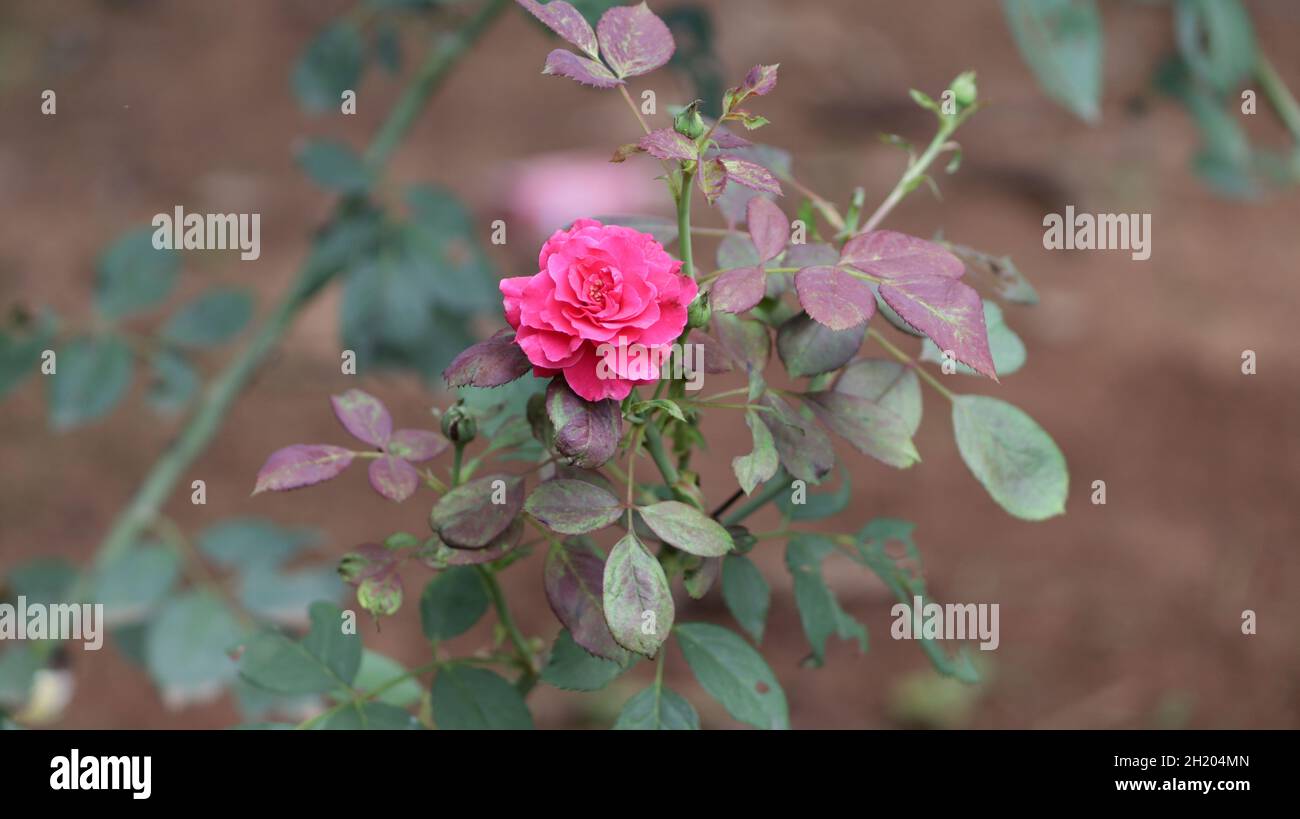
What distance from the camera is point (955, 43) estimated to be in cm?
348

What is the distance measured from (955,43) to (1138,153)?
65cm

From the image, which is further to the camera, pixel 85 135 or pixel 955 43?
pixel 955 43

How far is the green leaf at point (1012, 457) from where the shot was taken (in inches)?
29.0

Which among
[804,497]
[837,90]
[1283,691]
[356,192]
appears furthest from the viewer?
[837,90]

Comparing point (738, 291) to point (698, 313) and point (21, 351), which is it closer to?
point (698, 313)

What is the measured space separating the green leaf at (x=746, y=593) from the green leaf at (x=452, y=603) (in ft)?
0.52

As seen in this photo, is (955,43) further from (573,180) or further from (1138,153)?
(573,180)

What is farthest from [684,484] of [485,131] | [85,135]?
[85,135]

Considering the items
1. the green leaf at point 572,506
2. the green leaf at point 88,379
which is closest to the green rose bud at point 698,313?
the green leaf at point 572,506

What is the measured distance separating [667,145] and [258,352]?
3.37ft

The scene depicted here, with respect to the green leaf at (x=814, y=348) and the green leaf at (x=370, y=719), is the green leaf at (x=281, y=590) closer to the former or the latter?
the green leaf at (x=370, y=719)

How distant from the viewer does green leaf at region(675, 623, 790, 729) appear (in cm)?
75

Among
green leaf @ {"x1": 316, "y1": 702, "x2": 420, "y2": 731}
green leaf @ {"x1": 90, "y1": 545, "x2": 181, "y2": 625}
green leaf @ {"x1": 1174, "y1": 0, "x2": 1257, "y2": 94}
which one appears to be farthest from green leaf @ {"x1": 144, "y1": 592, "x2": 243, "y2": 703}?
green leaf @ {"x1": 1174, "y1": 0, "x2": 1257, "y2": 94}

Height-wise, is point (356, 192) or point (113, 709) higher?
point (356, 192)
